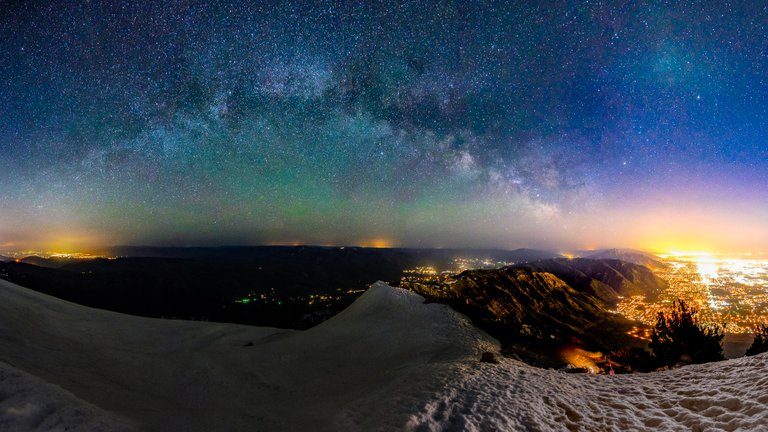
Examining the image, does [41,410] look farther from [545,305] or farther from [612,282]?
[612,282]

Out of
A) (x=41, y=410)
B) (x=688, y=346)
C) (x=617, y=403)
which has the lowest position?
(x=688, y=346)

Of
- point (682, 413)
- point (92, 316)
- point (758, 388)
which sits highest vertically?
point (758, 388)

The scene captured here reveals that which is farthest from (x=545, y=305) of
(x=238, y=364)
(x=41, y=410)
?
(x=41, y=410)

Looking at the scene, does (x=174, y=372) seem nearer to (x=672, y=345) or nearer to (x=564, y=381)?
(x=564, y=381)

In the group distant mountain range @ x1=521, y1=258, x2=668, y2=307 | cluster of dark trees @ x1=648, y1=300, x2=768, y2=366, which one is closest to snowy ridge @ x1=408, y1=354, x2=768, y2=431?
cluster of dark trees @ x1=648, y1=300, x2=768, y2=366

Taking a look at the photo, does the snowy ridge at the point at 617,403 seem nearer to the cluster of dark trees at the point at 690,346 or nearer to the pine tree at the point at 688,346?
the cluster of dark trees at the point at 690,346

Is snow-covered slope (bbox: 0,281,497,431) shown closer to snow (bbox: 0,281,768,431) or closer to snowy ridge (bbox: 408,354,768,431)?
snow (bbox: 0,281,768,431)

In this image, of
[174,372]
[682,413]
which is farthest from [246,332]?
[682,413]

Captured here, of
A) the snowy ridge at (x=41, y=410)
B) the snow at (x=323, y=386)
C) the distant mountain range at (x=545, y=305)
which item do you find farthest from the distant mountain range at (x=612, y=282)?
the snowy ridge at (x=41, y=410)
